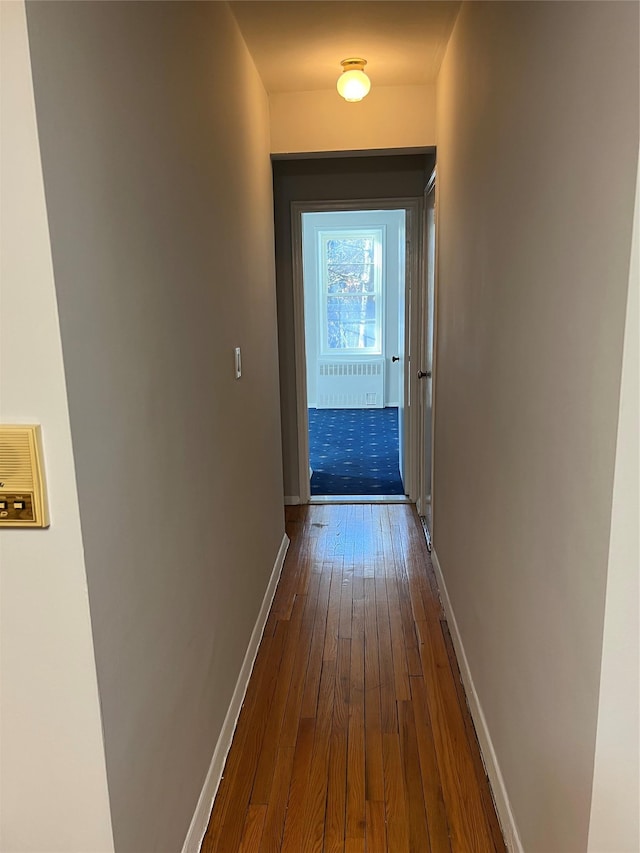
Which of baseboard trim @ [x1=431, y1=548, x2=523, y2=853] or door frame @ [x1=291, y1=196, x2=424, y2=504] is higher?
door frame @ [x1=291, y1=196, x2=424, y2=504]

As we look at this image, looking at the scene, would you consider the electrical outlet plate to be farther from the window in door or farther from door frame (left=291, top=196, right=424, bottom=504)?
the window in door

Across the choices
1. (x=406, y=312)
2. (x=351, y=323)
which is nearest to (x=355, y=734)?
(x=406, y=312)

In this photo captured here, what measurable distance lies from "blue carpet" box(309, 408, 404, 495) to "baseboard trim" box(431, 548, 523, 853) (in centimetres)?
206

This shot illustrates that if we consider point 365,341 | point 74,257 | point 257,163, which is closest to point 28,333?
point 74,257

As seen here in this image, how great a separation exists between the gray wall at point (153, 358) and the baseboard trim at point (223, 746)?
62 mm

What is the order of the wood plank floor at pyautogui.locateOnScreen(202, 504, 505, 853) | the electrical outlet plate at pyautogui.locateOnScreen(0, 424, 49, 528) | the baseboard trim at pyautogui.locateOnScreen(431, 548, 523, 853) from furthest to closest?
1. the wood plank floor at pyautogui.locateOnScreen(202, 504, 505, 853)
2. the baseboard trim at pyautogui.locateOnScreen(431, 548, 523, 853)
3. the electrical outlet plate at pyautogui.locateOnScreen(0, 424, 49, 528)

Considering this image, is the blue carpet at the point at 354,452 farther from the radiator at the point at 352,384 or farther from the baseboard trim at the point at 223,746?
the baseboard trim at the point at 223,746

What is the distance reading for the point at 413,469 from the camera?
14.2ft

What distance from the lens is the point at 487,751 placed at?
6.19ft

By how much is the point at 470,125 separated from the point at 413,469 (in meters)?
2.55

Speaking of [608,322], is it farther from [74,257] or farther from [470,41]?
[470,41]

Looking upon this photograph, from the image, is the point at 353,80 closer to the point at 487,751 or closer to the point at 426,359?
the point at 426,359

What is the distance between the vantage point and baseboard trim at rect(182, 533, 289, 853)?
1.64 meters

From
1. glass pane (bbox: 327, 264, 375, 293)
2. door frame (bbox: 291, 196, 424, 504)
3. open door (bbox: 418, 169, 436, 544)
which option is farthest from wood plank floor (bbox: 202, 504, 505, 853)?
glass pane (bbox: 327, 264, 375, 293)
